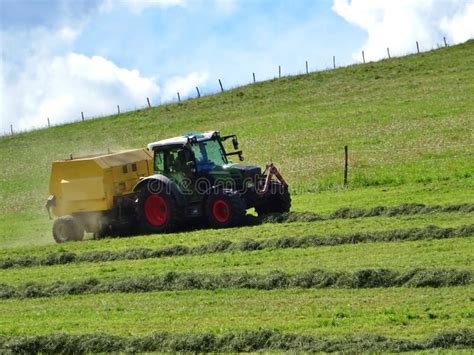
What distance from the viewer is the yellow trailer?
25.7m

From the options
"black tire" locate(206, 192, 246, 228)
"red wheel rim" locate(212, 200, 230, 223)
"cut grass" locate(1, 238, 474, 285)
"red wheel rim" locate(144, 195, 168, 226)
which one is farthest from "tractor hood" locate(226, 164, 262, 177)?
"cut grass" locate(1, 238, 474, 285)

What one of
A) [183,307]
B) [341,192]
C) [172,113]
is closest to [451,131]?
[341,192]

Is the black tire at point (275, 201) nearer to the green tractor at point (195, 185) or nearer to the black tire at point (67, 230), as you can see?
the green tractor at point (195, 185)

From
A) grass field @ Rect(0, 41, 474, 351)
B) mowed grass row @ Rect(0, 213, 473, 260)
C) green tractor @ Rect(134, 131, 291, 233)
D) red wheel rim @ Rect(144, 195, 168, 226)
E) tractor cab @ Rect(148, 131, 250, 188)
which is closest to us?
grass field @ Rect(0, 41, 474, 351)

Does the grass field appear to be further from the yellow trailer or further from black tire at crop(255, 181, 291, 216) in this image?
black tire at crop(255, 181, 291, 216)

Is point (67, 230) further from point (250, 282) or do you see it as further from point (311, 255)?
point (250, 282)

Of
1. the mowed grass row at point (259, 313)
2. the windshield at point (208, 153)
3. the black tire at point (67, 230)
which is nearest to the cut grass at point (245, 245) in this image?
the black tire at point (67, 230)

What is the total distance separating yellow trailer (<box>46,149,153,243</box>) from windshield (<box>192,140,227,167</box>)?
196 cm

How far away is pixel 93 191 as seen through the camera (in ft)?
84.5

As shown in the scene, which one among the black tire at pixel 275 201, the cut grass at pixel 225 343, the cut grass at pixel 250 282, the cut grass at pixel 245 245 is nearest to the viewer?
the cut grass at pixel 225 343

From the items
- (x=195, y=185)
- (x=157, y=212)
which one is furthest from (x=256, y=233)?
(x=157, y=212)

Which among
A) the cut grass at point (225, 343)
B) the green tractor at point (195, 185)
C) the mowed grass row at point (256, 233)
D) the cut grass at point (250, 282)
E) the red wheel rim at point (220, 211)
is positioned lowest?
the cut grass at point (225, 343)

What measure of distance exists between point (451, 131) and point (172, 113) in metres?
23.3

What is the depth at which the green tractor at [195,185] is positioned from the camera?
24.7 m
